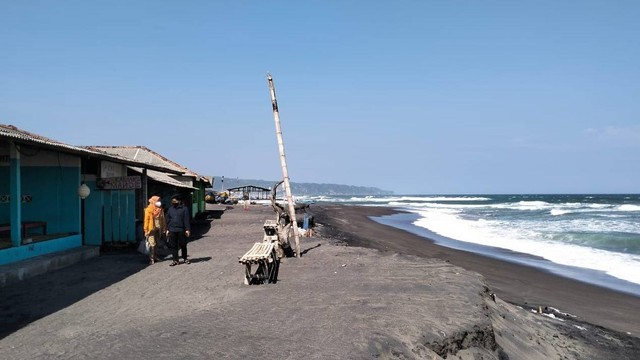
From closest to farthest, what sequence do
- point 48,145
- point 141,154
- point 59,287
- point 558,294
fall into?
point 59,287 < point 48,145 < point 558,294 < point 141,154

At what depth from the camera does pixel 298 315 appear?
20.4 ft

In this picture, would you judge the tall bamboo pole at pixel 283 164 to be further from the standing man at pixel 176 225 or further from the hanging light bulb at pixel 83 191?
the hanging light bulb at pixel 83 191

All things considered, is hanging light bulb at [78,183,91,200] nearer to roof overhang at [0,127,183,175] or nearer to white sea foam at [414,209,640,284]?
roof overhang at [0,127,183,175]

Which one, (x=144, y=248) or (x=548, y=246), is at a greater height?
(x=144, y=248)

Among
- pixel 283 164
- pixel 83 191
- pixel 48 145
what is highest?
pixel 48 145

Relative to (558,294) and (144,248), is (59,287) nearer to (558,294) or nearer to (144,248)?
(144,248)

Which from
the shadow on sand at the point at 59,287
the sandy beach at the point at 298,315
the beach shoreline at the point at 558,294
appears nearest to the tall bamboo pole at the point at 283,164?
the sandy beach at the point at 298,315

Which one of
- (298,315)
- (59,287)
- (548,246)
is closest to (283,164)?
(59,287)

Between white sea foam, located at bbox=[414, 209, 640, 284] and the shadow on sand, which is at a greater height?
the shadow on sand

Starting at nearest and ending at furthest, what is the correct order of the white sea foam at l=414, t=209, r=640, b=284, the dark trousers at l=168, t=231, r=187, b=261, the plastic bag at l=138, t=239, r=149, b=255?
the dark trousers at l=168, t=231, r=187, b=261
the plastic bag at l=138, t=239, r=149, b=255
the white sea foam at l=414, t=209, r=640, b=284

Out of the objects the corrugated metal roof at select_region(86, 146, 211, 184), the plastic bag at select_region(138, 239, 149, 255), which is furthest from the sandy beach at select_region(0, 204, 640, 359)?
the corrugated metal roof at select_region(86, 146, 211, 184)

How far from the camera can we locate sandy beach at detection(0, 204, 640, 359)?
203 inches

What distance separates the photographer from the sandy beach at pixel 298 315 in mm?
5152

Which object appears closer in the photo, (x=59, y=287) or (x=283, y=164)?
(x=59, y=287)
